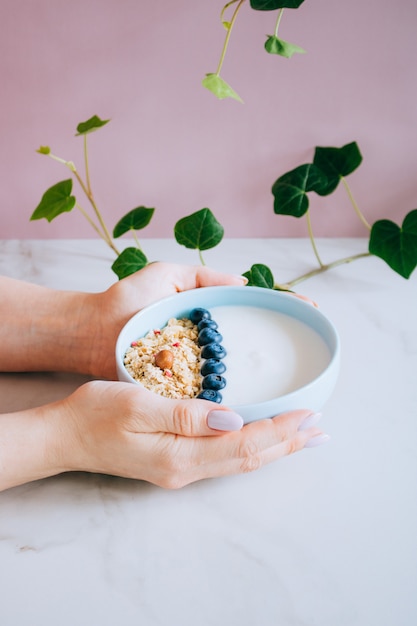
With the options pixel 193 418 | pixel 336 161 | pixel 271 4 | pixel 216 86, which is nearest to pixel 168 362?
pixel 193 418

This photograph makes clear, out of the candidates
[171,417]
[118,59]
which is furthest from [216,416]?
[118,59]

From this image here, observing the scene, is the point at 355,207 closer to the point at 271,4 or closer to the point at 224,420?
the point at 271,4

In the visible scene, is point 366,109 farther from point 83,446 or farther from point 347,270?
point 83,446

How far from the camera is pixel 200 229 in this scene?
3.45 ft

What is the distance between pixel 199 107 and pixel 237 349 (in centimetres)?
64

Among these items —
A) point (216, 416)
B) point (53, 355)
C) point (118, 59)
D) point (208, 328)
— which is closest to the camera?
point (216, 416)

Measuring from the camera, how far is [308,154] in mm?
1308

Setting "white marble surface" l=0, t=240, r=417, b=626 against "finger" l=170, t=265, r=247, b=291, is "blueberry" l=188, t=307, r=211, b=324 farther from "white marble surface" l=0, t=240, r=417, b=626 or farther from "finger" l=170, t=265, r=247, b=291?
"white marble surface" l=0, t=240, r=417, b=626

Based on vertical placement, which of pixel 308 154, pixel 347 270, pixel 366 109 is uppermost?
pixel 366 109

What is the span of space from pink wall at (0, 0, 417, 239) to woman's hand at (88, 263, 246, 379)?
460 millimetres

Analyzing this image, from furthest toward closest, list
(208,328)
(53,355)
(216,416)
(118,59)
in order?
(118,59)
(53,355)
(208,328)
(216,416)

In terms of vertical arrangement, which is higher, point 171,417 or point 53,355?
point 171,417

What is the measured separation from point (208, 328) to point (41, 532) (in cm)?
31

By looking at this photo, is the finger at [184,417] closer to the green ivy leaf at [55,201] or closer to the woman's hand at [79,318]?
the woman's hand at [79,318]
